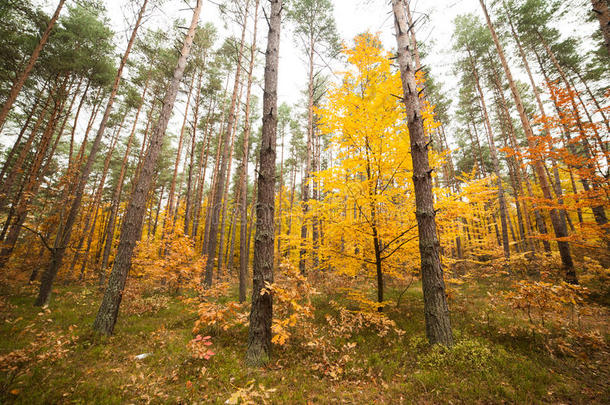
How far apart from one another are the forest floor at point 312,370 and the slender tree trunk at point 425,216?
0.45 meters

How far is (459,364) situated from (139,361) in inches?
236

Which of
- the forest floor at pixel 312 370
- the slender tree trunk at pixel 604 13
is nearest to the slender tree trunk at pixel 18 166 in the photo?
the forest floor at pixel 312 370

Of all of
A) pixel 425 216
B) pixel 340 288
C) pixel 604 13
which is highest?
pixel 604 13

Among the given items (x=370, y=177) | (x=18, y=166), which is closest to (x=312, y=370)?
(x=370, y=177)

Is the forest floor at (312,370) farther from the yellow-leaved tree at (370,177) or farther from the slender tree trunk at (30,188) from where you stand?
the slender tree trunk at (30,188)

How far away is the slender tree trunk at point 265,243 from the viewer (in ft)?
13.4

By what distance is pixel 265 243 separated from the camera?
425 cm

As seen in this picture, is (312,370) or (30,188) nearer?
(312,370)

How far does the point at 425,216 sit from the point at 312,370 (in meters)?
3.75

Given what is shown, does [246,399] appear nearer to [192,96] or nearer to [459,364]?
[459,364]

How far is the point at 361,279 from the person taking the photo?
11.8 metres

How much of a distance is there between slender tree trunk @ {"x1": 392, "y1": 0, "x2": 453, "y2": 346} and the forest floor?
1.46 feet

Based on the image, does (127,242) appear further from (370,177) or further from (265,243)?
(370,177)

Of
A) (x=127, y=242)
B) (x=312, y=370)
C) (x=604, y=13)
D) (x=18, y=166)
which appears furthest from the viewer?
(x=18, y=166)
